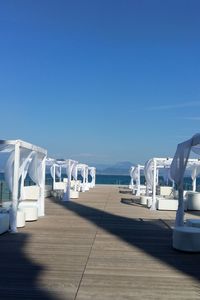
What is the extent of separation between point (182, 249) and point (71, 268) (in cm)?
243

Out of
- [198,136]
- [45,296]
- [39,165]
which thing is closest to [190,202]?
[39,165]

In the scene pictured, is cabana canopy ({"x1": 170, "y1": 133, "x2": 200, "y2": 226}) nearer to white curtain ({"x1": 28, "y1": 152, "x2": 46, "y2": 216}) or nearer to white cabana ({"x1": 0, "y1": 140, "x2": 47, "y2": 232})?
white cabana ({"x1": 0, "y1": 140, "x2": 47, "y2": 232})

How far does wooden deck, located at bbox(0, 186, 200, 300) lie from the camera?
541cm

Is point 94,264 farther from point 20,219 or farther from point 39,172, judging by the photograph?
point 39,172

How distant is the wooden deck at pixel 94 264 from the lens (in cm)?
541

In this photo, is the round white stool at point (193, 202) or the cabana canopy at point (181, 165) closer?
the cabana canopy at point (181, 165)

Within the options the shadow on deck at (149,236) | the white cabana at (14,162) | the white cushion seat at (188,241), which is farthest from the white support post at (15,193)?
the white cushion seat at (188,241)

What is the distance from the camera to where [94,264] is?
22.8 feet

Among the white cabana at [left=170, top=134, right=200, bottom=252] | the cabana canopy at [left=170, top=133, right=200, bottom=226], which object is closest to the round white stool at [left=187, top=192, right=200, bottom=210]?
the white cabana at [left=170, top=134, right=200, bottom=252]

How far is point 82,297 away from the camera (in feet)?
16.9

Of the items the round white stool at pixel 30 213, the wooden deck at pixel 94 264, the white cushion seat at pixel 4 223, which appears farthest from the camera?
the round white stool at pixel 30 213

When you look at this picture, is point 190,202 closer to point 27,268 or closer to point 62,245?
point 62,245

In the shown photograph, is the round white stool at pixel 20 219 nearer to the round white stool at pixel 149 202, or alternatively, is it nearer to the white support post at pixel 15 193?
the white support post at pixel 15 193

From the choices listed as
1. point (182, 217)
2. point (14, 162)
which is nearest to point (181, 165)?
point (182, 217)
